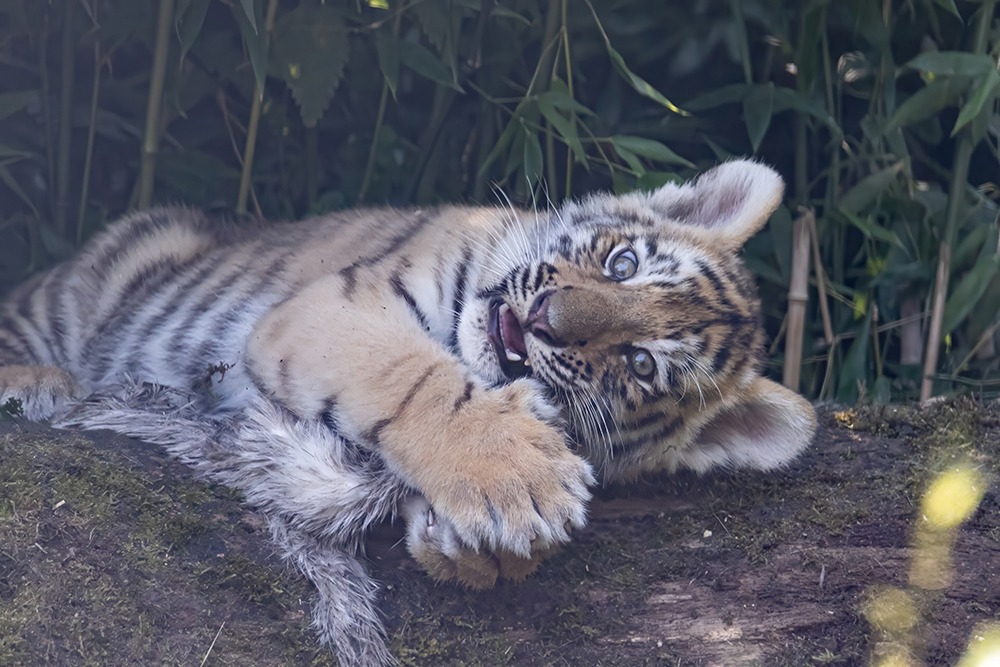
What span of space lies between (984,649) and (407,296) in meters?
1.74

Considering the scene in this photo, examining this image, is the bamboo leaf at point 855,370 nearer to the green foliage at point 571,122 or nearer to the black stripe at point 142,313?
the green foliage at point 571,122

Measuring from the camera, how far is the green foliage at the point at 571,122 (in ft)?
12.2

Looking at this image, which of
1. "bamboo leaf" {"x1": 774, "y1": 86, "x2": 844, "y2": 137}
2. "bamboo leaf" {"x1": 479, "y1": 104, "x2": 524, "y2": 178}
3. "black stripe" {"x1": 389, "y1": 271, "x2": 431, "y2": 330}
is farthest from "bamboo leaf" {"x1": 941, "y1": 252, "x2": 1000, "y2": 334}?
"black stripe" {"x1": 389, "y1": 271, "x2": 431, "y2": 330}

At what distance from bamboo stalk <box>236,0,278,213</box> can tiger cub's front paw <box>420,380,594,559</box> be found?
189 centimetres

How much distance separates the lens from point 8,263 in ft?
14.1

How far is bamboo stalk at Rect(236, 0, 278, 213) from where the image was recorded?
145 inches

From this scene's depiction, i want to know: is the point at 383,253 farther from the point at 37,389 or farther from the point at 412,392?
the point at 37,389

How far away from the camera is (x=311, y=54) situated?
144 inches

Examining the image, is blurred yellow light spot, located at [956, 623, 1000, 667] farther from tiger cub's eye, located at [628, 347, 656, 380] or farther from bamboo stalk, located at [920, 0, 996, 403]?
bamboo stalk, located at [920, 0, 996, 403]

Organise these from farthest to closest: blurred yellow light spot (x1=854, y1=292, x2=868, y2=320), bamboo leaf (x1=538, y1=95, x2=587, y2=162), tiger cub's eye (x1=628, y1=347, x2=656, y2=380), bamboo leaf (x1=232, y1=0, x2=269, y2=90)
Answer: blurred yellow light spot (x1=854, y1=292, x2=868, y2=320)
bamboo leaf (x1=538, y1=95, x2=587, y2=162)
bamboo leaf (x1=232, y1=0, x2=269, y2=90)
tiger cub's eye (x1=628, y1=347, x2=656, y2=380)

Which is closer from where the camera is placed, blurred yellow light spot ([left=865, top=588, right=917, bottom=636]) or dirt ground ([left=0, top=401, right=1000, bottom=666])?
dirt ground ([left=0, top=401, right=1000, bottom=666])

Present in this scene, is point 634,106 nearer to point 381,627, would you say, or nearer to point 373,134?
point 373,134

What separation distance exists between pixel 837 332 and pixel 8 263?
3545 millimetres

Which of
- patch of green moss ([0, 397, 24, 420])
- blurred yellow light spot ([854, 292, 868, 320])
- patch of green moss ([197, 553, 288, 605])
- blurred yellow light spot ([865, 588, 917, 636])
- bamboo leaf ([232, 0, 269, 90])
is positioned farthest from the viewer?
blurred yellow light spot ([854, 292, 868, 320])
